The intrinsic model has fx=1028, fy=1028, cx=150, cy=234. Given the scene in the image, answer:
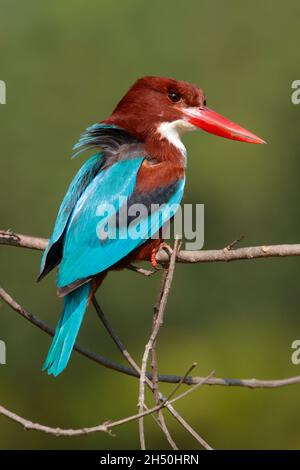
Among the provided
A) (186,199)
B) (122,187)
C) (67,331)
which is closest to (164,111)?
(122,187)

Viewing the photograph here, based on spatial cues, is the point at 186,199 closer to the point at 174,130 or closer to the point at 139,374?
the point at 174,130

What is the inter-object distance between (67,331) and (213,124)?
901mm

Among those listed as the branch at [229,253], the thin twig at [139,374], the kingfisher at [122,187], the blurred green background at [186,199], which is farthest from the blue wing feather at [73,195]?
the blurred green background at [186,199]

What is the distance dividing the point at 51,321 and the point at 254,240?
1.07 meters

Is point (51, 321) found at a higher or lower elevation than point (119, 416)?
higher

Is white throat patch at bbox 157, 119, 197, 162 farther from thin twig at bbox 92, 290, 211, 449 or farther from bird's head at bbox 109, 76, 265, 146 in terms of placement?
thin twig at bbox 92, 290, 211, 449

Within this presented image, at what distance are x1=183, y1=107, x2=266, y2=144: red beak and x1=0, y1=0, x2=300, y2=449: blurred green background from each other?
1.14 metres

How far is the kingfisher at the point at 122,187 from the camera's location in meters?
2.85

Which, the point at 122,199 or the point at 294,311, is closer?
the point at 122,199

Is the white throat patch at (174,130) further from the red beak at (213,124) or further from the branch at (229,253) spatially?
the branch at (229,253)

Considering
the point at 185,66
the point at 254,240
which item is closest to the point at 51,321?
the point at 254,240

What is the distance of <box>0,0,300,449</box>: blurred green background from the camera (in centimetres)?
423

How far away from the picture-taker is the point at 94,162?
10.1ft

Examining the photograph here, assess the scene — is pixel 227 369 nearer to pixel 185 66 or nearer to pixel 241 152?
pixel 241 152
